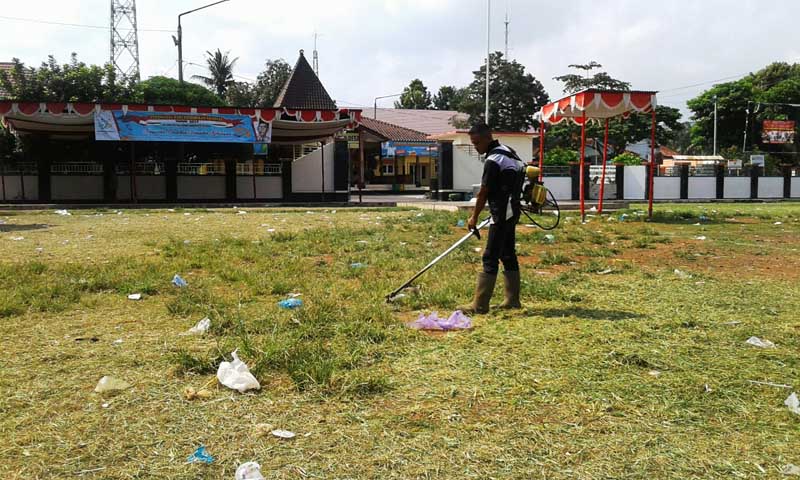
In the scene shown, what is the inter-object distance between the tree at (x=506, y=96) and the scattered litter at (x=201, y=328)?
3892 centimetres

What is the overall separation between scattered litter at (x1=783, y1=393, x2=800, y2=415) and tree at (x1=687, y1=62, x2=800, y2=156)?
171 ft

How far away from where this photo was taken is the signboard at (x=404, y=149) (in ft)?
119

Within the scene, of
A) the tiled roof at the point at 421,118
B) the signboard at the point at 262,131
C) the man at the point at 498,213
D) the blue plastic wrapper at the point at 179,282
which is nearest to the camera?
the man at the point at 498,213

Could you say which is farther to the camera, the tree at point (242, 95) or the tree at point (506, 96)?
the tree at point (242, 95)

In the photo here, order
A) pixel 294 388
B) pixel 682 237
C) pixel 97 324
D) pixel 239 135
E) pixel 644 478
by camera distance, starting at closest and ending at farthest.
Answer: pixel 644 478, pixel 294 388, pixel 97 324, pixel 682 237, pixel 239 135

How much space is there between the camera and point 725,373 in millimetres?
3309

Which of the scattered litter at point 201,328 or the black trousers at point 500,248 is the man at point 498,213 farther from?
the scattered litter at point 201,328

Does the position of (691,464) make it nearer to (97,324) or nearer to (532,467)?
(532,467)

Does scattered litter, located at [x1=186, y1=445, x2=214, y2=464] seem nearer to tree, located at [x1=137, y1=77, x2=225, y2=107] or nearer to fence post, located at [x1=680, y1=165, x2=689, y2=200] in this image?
tree, located at [x1=137, y1=77, x2=225, y2=107]

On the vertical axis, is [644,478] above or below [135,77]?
below

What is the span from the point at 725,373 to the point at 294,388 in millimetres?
2212

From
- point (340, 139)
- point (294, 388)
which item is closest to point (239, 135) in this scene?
point (340, 139)

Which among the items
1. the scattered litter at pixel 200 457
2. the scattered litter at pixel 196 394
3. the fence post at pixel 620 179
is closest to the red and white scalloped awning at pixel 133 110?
Answer: the fence post at pixel 620 179

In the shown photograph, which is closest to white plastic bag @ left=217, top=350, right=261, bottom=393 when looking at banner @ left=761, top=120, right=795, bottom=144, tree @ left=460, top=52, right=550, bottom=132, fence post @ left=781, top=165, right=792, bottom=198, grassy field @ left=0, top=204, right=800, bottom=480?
grassy field @ left=0, top=204, right=800, bottom=480
